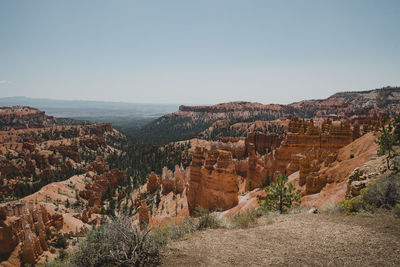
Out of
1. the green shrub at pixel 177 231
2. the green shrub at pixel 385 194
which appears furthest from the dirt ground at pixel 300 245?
the green shrub at pixel 385 194

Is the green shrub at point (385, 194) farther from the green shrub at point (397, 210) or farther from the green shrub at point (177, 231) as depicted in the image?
the green shrub at point (177, 231)

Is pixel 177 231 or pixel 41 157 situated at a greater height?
pixel 177 231

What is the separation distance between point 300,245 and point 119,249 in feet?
19.8

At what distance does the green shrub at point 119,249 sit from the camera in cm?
664

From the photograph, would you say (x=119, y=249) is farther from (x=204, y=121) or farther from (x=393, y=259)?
(x=204, y=121)

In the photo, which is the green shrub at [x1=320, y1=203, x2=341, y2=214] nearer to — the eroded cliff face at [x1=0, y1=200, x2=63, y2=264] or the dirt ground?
the dirt ground

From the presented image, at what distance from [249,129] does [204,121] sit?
92874mm

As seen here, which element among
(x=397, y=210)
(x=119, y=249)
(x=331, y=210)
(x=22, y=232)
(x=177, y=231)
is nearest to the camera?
(x=119, y=249)

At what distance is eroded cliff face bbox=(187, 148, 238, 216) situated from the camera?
24.6 meters

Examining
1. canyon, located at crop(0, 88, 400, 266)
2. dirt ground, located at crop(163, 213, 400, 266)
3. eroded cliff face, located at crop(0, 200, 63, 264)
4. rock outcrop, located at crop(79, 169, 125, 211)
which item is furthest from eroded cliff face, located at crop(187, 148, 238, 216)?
rock outcrop, located at crop(79, 169, 125, 211)

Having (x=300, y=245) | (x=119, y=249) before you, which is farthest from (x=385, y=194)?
(x=119, y=249)

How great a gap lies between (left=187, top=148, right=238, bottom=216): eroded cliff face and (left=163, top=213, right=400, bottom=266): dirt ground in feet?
47.1

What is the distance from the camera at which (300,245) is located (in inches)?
302

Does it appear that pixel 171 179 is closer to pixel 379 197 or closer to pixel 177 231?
pixel 177 231
